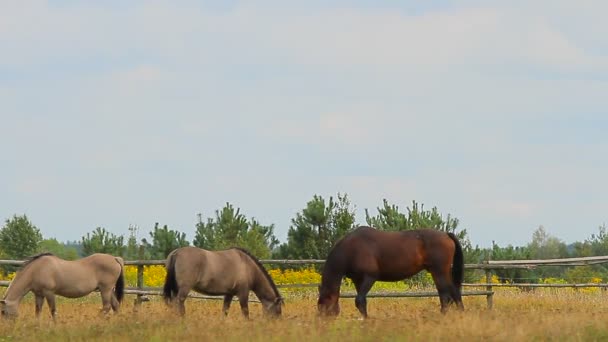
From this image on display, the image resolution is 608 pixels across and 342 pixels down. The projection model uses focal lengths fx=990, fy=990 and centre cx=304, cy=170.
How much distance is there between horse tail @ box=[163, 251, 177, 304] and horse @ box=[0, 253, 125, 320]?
120cm

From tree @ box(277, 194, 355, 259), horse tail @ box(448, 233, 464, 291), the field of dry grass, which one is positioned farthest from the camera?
tree @ box(277, 194, 355, 259)

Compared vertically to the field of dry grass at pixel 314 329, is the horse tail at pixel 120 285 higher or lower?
higher

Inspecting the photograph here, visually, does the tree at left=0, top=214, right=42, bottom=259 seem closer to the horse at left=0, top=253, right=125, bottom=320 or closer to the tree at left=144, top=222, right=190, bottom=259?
the tree at left=144, top=222, right=190, bottom=259

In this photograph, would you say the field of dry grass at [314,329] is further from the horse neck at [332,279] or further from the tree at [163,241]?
the tree at [163,241]

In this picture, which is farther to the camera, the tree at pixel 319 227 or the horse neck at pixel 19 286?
the tree at pixel 319 227

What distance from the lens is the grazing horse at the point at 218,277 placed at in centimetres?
1570

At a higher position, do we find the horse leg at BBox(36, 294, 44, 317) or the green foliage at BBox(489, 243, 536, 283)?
the green foliage at BBox(489, 243, 536, 283)

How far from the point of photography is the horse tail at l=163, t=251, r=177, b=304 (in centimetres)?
1572

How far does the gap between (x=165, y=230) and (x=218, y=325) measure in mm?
22059

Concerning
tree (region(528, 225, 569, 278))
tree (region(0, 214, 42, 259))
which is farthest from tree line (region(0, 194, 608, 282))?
tree (region(528, 225, 569, 278))

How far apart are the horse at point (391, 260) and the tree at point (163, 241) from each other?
19106 millimetres

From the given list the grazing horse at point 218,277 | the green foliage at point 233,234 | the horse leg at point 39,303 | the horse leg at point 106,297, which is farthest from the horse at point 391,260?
the green foliage at point 233,234

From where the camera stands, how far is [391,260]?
1603 centimetres

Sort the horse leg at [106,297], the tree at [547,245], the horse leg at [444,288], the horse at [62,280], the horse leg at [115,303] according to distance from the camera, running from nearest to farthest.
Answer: the horse at [62,280] → the horse leg at [444,288] → the horse leg at [106,297] → the horse leg at [115,303] → the tree at [547,245]
